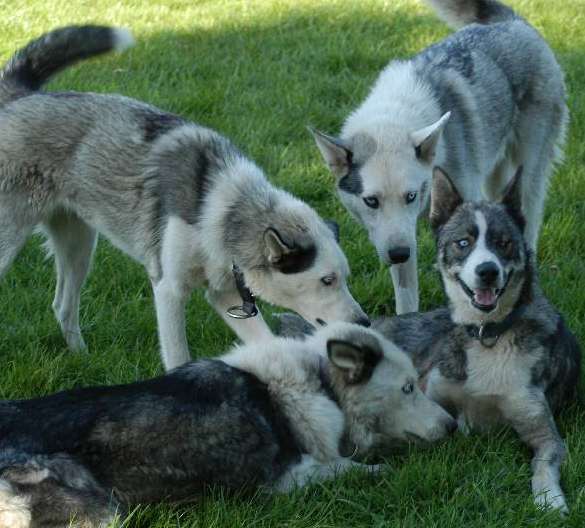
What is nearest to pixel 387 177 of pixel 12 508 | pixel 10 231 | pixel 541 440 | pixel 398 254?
pixel 398 254

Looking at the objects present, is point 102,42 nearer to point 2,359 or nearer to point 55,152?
point 55,152

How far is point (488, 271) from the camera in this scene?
17.0 feet

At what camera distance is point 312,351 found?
5.16 metres

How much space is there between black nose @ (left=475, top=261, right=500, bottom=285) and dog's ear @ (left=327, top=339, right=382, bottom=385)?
0.67 meters

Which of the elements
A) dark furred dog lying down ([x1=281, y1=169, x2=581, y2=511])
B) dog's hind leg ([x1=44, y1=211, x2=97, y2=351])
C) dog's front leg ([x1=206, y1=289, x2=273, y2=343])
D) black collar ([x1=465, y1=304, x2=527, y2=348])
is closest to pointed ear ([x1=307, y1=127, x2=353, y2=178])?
dark furred dog lying down ([x1=281, y1=169, x2=581, y2=511])

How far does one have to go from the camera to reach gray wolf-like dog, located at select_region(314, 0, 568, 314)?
6.69 meters

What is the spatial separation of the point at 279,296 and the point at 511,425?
4.77 ft

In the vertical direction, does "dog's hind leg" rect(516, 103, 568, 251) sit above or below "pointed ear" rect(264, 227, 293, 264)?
below

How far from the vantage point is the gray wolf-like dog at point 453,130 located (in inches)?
263

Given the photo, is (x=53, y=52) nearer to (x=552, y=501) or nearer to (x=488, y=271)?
(x=488, y=271)

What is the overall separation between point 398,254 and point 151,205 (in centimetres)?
156

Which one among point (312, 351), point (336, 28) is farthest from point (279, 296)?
point (336, 28)

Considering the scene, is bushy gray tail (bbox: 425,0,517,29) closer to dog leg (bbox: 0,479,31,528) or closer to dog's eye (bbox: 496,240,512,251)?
dog's eye (bbox: 496,240,512,251)

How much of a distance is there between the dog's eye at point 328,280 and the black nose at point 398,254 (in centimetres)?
83
